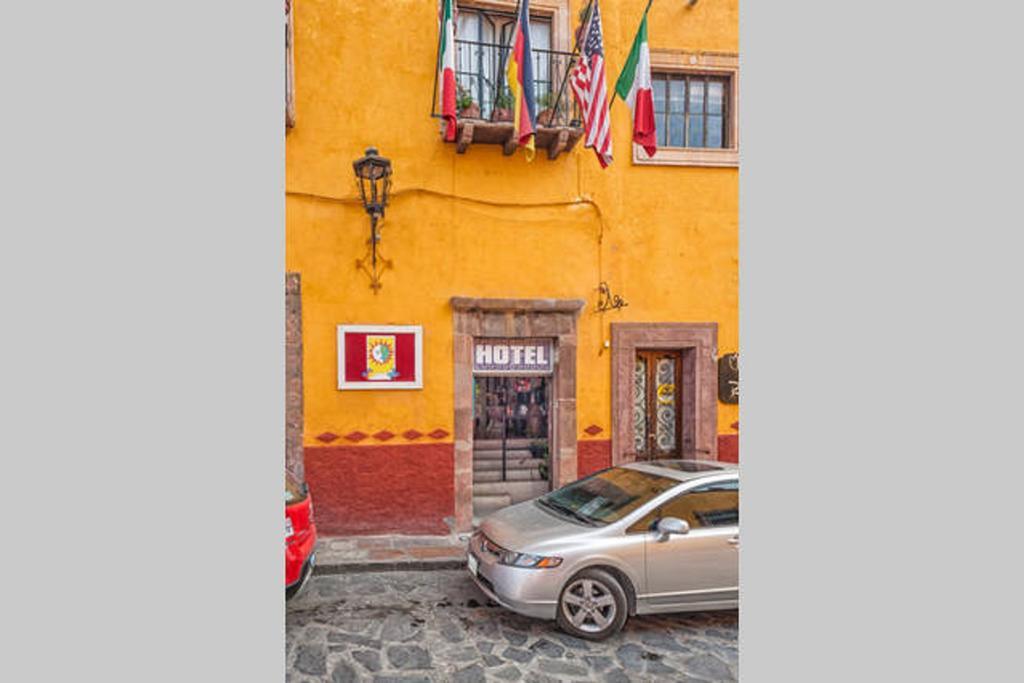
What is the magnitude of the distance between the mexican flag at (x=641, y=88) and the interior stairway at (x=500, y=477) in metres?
4.95

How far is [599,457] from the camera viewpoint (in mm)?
7953

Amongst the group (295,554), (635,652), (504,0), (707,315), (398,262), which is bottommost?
(635,652)

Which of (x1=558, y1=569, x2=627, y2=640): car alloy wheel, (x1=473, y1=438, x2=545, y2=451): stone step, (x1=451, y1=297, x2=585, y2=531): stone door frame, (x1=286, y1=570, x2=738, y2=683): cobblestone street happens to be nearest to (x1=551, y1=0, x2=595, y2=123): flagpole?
(x1=451, y1=297, x2=585, y2=531): stone door frame

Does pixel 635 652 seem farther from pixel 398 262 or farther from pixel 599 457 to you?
pixel 398 262

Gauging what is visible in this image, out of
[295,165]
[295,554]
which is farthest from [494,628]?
[295,165]

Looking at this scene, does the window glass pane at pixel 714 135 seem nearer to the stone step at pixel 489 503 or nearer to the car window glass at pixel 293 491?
the stone step at pixel 489 503

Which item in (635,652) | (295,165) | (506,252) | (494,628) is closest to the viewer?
(635,652)

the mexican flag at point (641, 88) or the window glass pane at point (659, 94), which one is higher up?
the window glass pane at point (659, 94)

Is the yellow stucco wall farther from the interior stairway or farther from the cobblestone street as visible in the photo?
the cobblestone street

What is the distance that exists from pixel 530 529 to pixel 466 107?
15.9 feet

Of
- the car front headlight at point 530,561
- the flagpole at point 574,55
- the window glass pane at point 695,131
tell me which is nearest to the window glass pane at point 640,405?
the window glass pane at point 695,131

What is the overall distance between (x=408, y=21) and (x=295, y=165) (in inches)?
87.1

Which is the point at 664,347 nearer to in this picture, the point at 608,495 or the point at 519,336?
the point at 519,336

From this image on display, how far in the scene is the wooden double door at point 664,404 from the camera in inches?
325
